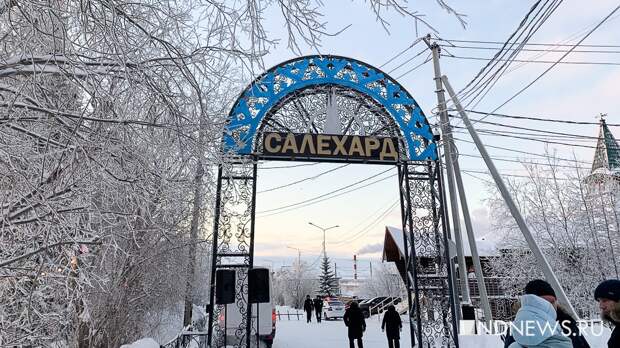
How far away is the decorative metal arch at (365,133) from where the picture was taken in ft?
30.5

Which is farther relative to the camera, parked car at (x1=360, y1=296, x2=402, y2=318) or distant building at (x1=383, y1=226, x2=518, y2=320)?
parked car at (x1=360, y1=296, x2=402, y2=318)

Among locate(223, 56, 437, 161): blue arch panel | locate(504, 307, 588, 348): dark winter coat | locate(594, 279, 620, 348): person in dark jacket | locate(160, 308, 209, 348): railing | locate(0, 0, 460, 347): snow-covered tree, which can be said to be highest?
locate(223, 56, 437, 161): blue arch panel

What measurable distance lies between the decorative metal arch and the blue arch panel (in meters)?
0.02

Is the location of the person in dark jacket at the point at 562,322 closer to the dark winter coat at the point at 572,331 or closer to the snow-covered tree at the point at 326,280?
the dark winter coat at the point at 572,331

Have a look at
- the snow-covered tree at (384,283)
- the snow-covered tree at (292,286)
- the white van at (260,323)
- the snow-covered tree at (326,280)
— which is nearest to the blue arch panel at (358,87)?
the white van at (260,323)

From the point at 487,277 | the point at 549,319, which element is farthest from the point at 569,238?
the point at 549,319

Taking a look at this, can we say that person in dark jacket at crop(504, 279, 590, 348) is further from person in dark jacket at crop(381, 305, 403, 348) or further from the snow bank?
person in dark jacket at crop(381, 305, 403, 348)

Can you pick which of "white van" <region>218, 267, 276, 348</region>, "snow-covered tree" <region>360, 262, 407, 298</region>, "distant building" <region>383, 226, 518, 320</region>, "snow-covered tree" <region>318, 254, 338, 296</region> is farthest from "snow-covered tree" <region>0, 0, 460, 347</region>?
"snow-covered tree" <region>318, 254, 338, 296</region>

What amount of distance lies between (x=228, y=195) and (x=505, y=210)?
19408 mm

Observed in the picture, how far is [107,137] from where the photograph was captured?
287 centimetres

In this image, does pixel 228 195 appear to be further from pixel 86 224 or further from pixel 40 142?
pixel 40 142

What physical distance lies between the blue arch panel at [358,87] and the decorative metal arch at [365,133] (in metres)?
0.02

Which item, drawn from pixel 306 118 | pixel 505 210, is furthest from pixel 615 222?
pixel 306 118

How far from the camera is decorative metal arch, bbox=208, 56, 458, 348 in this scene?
366 inches
